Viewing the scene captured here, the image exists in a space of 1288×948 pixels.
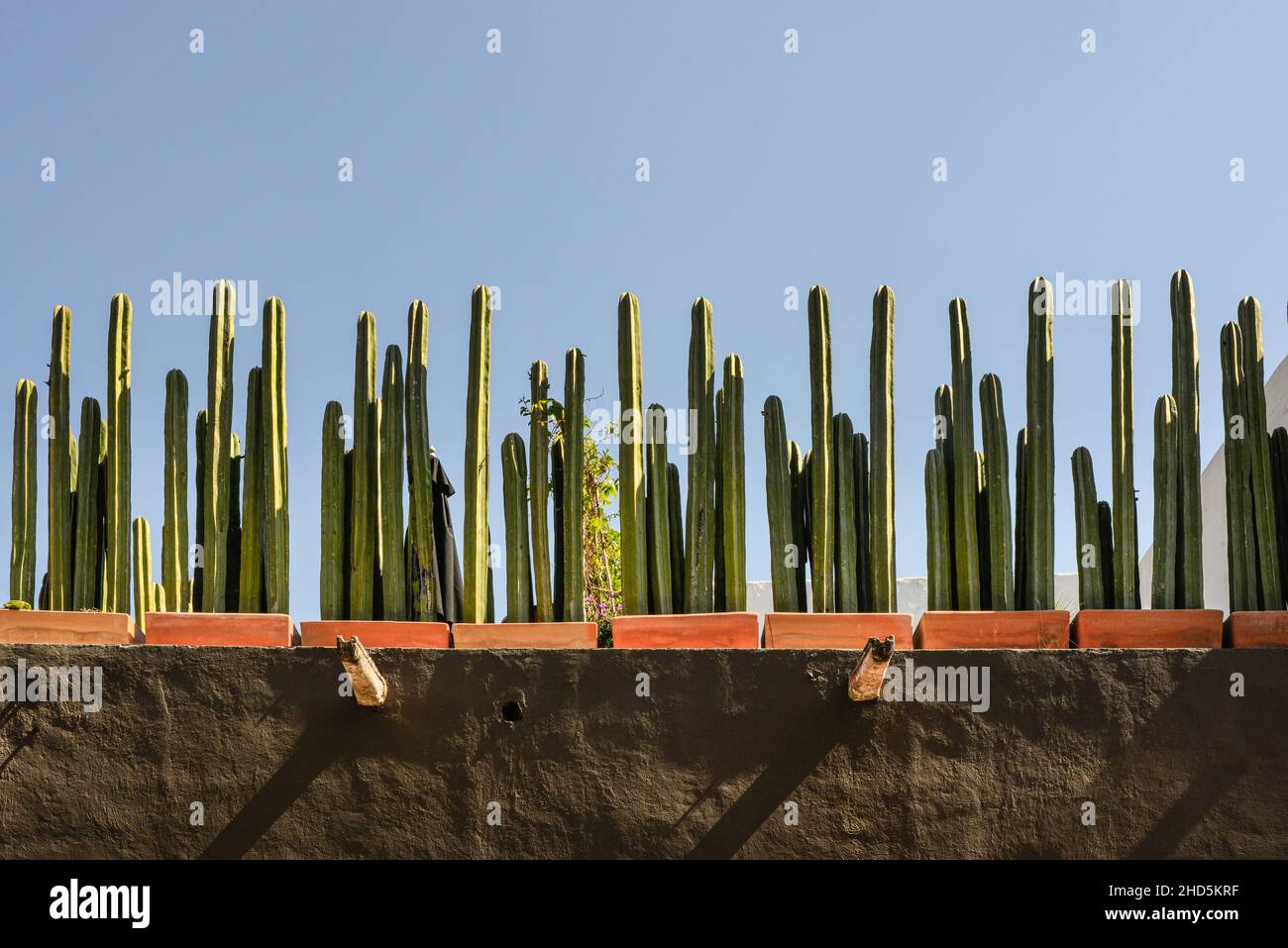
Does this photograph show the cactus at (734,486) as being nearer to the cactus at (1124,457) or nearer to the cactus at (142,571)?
the cactus at (1124,457)

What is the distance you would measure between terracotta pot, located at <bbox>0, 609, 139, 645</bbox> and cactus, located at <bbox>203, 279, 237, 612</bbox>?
0.44 meters

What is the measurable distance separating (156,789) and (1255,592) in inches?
200

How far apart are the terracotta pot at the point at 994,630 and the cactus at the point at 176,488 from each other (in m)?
3.50

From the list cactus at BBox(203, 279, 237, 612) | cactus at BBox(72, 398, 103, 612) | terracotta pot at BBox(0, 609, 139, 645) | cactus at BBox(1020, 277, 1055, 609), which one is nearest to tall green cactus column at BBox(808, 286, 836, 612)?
cactus at BBox(1020, 277, 1055, 609)

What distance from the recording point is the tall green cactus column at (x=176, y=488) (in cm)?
670

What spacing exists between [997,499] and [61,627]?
435cm

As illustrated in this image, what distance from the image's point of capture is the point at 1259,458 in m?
6.75

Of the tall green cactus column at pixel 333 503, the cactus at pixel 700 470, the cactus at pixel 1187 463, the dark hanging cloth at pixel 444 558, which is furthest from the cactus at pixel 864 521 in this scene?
→ the tall green cactus column at pixel 333 503

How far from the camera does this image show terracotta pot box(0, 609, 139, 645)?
20.9 feet

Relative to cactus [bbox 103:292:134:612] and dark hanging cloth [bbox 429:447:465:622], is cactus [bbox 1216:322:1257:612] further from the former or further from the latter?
cactus [bbox 103:292:134:612]

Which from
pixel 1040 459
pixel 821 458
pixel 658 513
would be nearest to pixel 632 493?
pixel 658 513
